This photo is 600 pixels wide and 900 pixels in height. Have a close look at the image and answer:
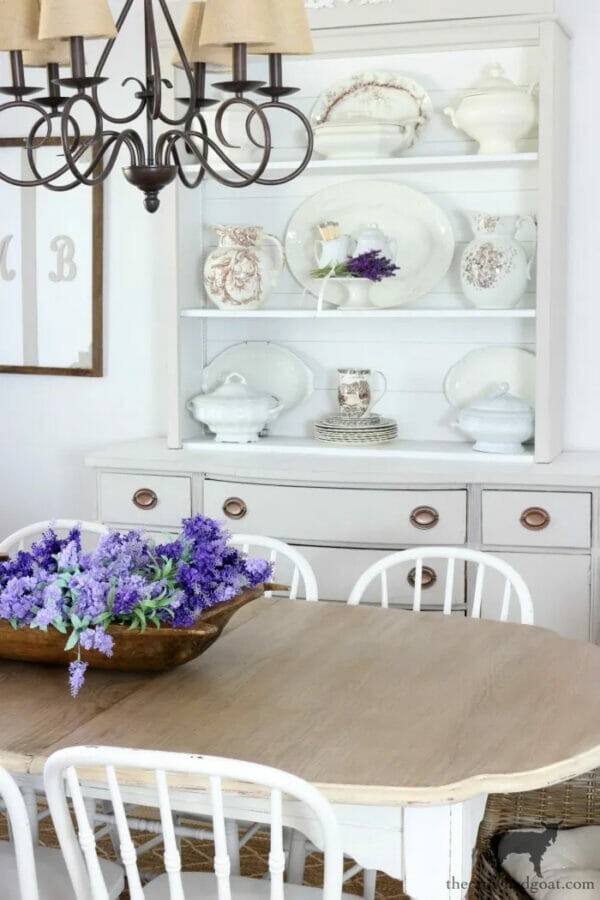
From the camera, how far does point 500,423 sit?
3373 millimetres

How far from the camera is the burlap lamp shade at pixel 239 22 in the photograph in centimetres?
183

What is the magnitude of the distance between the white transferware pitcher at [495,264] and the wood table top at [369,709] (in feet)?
4.46

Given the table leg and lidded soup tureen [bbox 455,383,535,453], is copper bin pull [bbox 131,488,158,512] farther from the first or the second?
the table leg

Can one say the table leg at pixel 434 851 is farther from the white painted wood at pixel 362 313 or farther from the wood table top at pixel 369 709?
the white painted wood at pixel 362 313

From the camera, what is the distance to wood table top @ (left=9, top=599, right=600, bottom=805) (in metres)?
1.63

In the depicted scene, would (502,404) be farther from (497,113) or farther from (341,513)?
(497,113)

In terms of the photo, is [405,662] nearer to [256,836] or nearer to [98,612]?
[98,612]

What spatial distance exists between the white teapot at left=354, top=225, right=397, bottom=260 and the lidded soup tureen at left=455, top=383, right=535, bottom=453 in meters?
0.53

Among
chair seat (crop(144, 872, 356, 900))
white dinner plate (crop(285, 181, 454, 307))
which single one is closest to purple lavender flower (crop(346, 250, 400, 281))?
white dinner plate (crop(285, 181, 454, 307))

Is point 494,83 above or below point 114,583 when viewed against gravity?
above

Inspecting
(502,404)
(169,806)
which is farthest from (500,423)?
(169,806)

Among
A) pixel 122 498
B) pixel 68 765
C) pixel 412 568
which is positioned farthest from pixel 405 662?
pixel 122 498

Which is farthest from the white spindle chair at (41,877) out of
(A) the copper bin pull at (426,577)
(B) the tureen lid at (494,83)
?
(B) the tureen lid at (494,83)

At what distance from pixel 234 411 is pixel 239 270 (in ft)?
1.39
